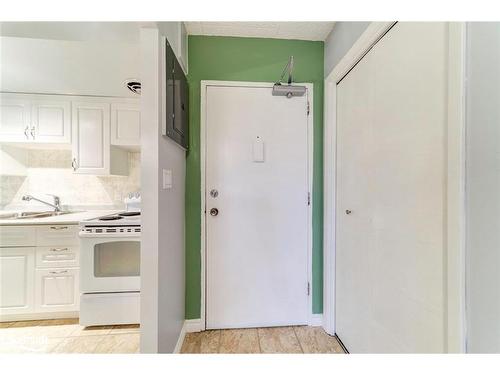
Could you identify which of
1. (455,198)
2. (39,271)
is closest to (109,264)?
(39,271)

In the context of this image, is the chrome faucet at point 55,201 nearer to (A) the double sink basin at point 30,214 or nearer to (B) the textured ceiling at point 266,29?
(A) the double sink basin at point 30,214

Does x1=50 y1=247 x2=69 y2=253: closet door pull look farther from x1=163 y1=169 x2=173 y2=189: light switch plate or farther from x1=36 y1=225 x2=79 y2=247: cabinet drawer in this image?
x1=163 y1=169 x2=173 y2=189: light switch plate

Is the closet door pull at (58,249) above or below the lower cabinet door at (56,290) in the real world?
above

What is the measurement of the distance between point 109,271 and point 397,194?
2.08 metres

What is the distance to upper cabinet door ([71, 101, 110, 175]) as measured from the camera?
2100mm

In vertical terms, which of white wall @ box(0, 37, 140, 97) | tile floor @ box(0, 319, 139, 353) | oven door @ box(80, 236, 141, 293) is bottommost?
tile floor @ box(0, 319, 139, 353)

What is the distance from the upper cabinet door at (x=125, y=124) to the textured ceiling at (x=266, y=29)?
0.95m

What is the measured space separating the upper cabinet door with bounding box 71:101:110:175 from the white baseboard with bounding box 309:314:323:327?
2.33m

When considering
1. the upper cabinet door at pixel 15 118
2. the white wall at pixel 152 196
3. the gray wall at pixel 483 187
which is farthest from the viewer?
the upper cabinet door at pixel 15 118

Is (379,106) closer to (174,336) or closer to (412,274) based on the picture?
(412,274)

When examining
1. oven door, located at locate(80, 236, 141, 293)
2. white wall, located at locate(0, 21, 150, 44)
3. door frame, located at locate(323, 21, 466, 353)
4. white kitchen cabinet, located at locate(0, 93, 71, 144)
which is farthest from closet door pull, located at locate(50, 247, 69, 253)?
door frame, located at locate(323, 21, 466, 353)

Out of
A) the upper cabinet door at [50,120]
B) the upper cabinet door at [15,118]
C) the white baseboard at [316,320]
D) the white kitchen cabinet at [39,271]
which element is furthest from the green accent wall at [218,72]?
the upper cabinet door at [15,118]

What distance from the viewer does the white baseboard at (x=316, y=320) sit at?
1.81 m
